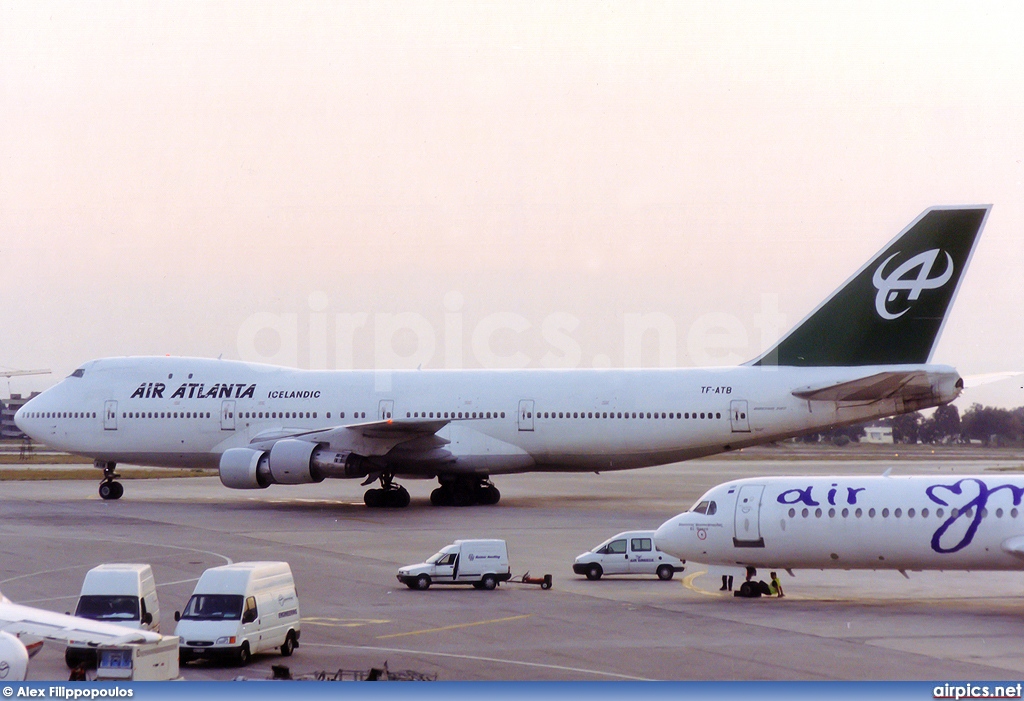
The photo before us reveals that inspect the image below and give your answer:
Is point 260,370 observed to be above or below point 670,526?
above

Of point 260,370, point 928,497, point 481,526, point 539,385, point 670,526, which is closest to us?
point 928,497

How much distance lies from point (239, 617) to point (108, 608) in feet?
8.74

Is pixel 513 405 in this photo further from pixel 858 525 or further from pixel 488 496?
pixel 858 525

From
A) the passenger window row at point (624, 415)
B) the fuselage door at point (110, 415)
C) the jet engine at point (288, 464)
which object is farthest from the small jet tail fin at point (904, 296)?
the fuselage door at point (110, 415)

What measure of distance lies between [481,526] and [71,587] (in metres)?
15.3

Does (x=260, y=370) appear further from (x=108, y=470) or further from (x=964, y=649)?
(x=964, y=649)

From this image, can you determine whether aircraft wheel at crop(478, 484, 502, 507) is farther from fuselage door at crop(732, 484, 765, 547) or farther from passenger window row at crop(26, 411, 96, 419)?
fuselage door at crop(732, 484, 765, 547)

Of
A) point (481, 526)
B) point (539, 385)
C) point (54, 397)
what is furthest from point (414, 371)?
point (54, 397)

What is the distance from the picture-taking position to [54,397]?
5247cm

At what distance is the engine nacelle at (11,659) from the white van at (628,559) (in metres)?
15.4

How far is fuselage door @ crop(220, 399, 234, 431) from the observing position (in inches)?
1944

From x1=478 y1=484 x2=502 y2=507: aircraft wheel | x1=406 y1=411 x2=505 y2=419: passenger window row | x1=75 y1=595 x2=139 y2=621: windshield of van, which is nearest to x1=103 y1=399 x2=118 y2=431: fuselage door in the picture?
x1=406 y1=411 x2=505 y2=419: passenger window row

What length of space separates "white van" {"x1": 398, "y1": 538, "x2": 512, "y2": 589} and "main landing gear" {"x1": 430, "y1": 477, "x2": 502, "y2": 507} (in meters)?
20.3

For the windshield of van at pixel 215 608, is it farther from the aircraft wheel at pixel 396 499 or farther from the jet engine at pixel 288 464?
the aircraft wheel at pixel 396 499
